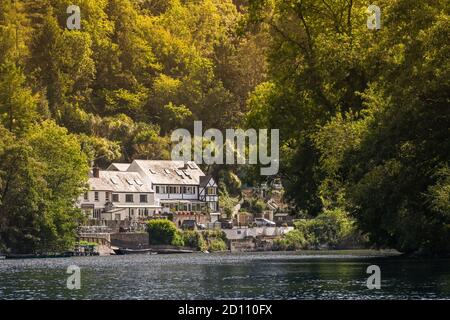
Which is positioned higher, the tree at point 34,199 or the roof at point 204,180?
the roof at point 204,180

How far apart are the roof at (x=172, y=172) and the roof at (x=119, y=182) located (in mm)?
1377

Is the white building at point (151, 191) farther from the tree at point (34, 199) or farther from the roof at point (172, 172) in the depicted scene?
the tree at point (34, 199)

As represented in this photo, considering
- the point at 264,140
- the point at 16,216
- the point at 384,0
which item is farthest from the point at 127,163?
the point at 384,0

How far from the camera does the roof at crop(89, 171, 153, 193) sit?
16062cm

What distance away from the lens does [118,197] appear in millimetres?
163000

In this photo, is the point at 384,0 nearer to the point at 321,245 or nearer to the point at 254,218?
the point at 321,245

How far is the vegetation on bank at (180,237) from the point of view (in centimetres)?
14988

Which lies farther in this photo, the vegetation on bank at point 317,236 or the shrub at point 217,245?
the shrub at point 217,245

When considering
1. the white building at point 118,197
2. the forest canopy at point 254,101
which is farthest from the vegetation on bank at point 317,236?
the white building at point 118,197

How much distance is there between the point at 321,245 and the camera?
144250 millimetres

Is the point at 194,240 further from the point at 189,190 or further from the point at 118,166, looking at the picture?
the point at 189,190

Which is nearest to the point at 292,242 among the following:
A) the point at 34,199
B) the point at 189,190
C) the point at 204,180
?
the point at 204,180

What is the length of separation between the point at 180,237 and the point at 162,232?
1810 mm
